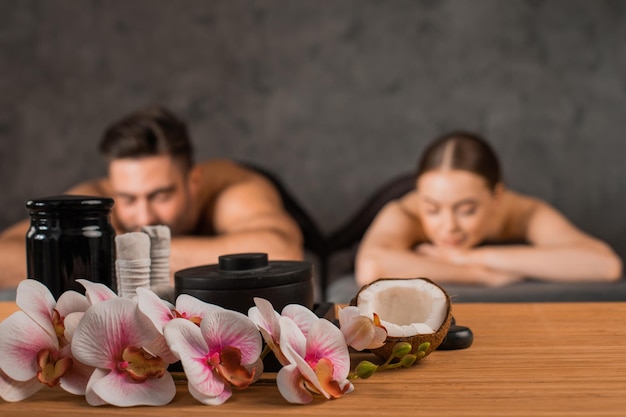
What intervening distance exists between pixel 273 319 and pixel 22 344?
9.1 inches

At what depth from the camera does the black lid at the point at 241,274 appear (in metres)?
0.77

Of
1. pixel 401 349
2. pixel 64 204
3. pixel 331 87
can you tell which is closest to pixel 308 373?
pixel 401 349

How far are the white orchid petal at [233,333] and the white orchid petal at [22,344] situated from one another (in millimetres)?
150

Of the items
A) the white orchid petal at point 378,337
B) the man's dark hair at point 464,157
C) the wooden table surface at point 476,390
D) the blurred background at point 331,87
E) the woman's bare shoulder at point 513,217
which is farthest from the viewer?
the blurred background at point 331,87

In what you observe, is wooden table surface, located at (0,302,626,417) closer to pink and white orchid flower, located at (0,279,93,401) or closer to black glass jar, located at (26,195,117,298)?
pink and white orchid flower, located at (0,279,93,401)

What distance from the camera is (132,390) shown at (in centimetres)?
68

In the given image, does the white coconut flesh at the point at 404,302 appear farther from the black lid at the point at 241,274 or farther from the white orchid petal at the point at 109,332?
the white orchid petal at the point at 109,332

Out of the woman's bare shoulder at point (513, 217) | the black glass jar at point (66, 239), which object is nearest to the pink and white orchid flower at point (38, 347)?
the black glass jar at point (66, 239)

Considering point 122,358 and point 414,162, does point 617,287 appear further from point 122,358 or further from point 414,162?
point 122,358

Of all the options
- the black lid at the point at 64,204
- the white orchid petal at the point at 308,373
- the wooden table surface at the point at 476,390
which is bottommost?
the wooden table surface at the point at 476,390

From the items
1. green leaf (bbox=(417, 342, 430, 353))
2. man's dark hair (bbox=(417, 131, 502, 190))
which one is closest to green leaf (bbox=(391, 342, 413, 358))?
green leaf (bbox=(417, 342, 430, 353))

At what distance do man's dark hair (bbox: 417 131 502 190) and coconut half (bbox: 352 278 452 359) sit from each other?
1669mm

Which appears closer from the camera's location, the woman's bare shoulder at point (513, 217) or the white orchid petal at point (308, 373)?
the white orchid petal at point (308, 373)

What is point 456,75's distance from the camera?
3234 mm
